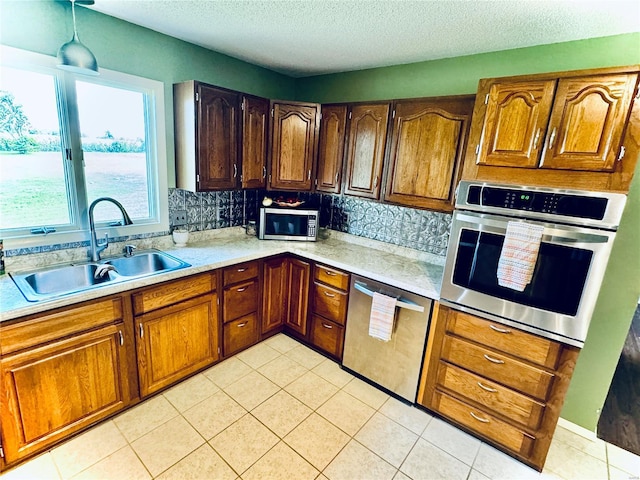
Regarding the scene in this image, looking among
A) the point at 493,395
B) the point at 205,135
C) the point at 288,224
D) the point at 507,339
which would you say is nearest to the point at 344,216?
the point at 288,224

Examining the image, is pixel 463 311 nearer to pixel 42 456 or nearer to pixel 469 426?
pixel 469 426

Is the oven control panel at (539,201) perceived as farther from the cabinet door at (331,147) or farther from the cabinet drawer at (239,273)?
the cabinet drawer at (239,273)

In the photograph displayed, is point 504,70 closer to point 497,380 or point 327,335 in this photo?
point 497,380

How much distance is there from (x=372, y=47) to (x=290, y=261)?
180 cm

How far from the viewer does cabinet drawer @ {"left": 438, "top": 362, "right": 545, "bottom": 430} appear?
180 centimetres

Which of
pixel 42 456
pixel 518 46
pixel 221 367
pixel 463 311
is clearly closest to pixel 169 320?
pixel 221 367

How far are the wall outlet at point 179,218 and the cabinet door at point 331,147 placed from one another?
120 centimetres

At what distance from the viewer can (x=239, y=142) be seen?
2.62m

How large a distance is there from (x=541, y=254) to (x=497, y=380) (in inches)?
31.4

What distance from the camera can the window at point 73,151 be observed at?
1850mm

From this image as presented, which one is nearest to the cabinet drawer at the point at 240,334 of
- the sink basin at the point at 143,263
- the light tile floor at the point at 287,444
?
A: the light tile floor at the point at 287,444

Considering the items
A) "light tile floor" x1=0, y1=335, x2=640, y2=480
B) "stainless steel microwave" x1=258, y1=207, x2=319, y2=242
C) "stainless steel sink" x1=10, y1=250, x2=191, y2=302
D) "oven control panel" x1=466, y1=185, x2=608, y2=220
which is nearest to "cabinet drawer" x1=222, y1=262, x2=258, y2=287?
"stainless steel sink" x1=10, y1=250, x2=191, y2=302

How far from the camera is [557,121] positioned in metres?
1.61

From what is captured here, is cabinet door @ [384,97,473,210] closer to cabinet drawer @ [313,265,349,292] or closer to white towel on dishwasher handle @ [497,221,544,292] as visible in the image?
white towel on dishwasher handle @ [497,221,544,292]
